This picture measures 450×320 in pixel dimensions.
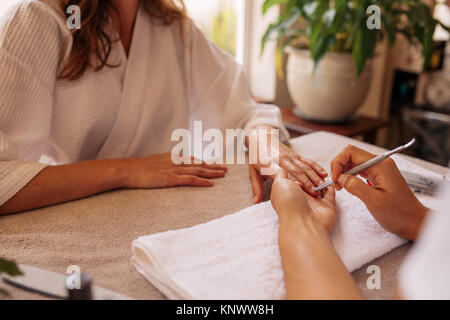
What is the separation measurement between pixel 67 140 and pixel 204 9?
1101mm

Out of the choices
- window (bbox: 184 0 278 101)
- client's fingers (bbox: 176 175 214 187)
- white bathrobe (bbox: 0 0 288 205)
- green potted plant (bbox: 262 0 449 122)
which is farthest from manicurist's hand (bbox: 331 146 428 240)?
window (bbox: 184 0 278 101)

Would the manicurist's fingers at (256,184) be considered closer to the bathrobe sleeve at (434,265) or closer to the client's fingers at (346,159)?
the client's fingers at (346,159)

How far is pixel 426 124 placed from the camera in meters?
2.21

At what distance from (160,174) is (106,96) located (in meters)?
0.26

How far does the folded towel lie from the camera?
19.3 inches

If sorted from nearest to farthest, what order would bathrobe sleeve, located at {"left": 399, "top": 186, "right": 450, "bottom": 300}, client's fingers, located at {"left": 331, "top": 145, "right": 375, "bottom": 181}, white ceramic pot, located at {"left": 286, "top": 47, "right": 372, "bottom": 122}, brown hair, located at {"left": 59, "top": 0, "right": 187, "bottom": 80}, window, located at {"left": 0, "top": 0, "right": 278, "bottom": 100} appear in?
bathrobe sleeve, located at {"left": 399, "top": 186, "right": 450, "bottom": 300}
client's fingers, located at {"left": 331, "top": 145, "right": 375, "bottom": 181}
brown hair, located at {"left": 59, "top": 0, "right": 187, "bottom": 80}
white ceramic pot, located at {"left": 286, "top": 47, "right": 372, "bottom": 122}
window, located at {"left": 0, "top": 0, "right": 278, "bottom": 100}

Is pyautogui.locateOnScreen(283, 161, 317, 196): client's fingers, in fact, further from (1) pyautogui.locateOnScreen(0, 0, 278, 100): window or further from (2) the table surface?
(1) pyautogui.locateOnScreen(0, 0, 278, 100): window

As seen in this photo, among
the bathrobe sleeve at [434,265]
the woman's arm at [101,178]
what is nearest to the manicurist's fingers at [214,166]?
the woman's arm at [101,178]

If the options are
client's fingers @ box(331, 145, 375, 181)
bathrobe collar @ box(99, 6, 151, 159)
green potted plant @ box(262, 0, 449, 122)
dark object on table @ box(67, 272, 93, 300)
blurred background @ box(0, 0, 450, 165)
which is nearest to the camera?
dark object on table @ box(67, 272, 93, 300)

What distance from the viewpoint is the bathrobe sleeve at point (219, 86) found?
1.14m

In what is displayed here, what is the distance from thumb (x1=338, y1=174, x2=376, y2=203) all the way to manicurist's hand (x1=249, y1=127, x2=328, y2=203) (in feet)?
0.28

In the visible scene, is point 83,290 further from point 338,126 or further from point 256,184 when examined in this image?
point 338,126

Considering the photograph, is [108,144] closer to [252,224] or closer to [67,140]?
[67,140]

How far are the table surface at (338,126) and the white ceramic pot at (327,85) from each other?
31 millimetres
